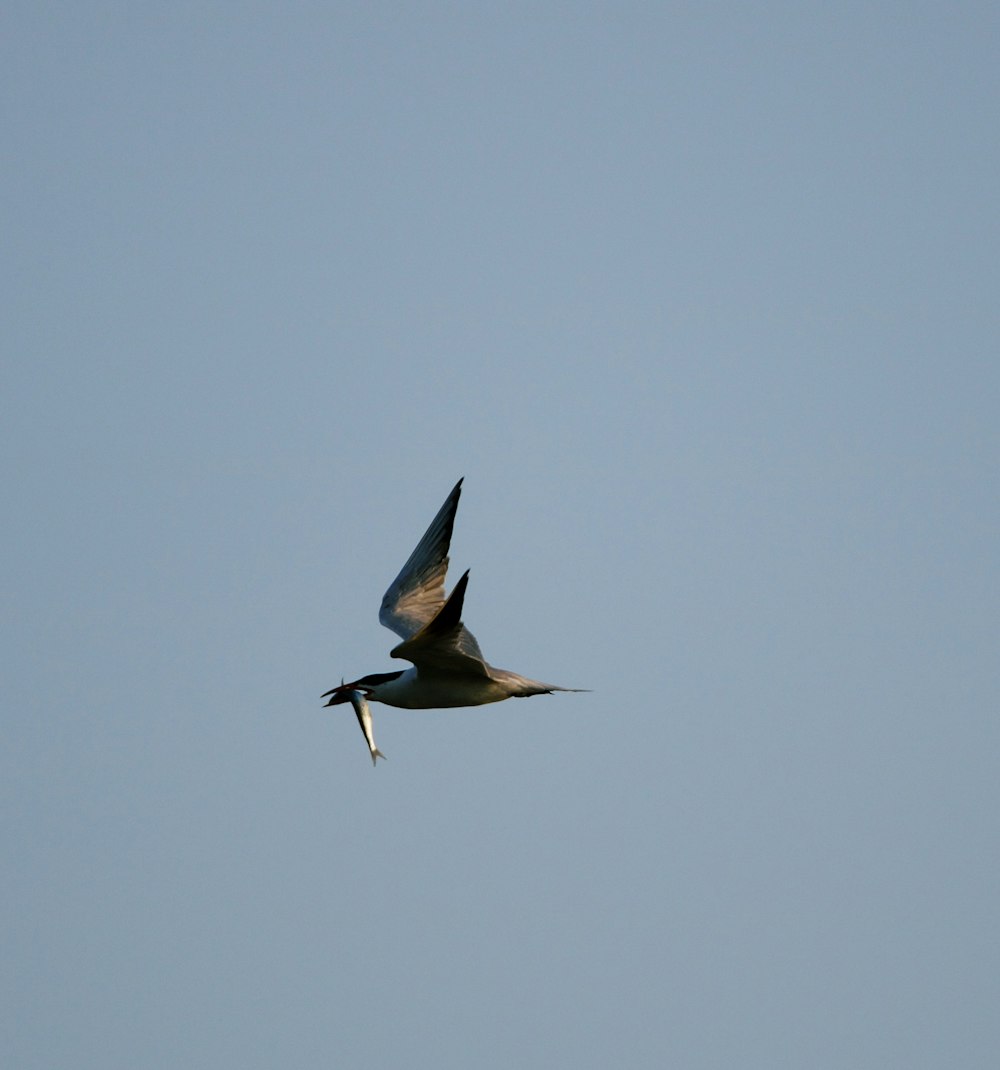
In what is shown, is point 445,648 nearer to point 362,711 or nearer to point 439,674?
point 439,674

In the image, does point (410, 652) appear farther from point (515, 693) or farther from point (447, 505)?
point (447, 505)

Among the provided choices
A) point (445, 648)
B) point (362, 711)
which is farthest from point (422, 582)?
point (445, 648)

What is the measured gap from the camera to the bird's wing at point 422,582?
27531 millimetres

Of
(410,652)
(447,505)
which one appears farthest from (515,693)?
(447,505)

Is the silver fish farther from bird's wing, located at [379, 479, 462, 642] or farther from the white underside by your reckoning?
bird's wing, located at [379, 479, 462, 642]

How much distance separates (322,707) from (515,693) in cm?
285

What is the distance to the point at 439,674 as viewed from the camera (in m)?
23.8

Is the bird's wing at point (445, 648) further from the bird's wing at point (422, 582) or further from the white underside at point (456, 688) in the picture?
the bird's wing at point (422, 582)

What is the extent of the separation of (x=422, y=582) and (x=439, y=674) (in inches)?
177

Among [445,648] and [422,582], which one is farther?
[422,582]

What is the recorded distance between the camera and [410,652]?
75.4 ft

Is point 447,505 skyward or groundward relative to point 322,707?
skyward

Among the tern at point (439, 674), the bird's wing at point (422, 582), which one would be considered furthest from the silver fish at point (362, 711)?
the bird's wing at point (422, 582)

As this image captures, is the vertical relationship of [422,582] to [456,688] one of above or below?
above
